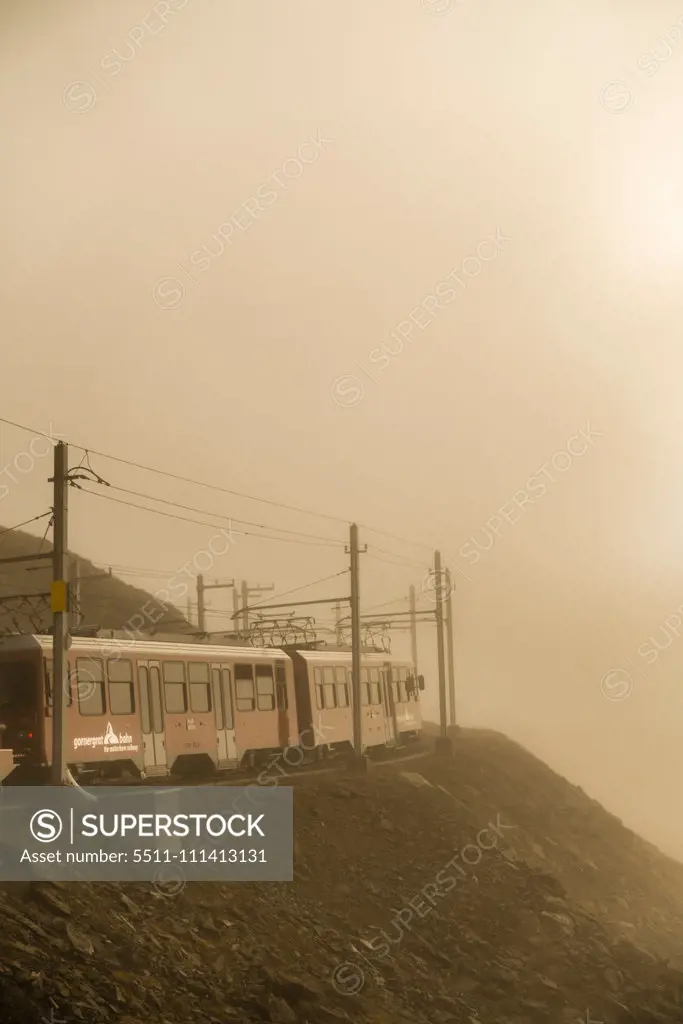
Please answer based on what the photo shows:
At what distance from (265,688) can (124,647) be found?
5.88 metres

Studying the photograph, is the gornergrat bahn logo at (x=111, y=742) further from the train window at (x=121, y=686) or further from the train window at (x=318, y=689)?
the train window at (x=318, y=689)

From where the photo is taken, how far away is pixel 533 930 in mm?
22500

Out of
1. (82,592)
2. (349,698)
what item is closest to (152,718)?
(349,698)

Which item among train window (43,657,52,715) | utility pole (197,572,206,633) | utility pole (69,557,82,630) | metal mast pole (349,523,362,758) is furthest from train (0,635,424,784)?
utility pole (197,572,206,633)

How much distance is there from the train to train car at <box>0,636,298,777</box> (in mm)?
23

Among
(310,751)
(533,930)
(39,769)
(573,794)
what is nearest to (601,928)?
(533,930)

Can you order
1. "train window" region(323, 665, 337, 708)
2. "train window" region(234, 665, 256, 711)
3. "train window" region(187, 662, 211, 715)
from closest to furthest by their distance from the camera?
"train window" region(187, 662, 211, 715), "train window" region(234, 665, 256, 711), "train window" region(323, 665, 337, 708)

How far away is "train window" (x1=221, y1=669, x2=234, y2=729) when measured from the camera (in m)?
25.9

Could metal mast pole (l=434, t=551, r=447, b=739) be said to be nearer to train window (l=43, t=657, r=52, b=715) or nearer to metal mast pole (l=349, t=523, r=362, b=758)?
metal mast pole (l=349, t=523, r=362, b=758)

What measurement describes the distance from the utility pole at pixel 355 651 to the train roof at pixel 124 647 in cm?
468

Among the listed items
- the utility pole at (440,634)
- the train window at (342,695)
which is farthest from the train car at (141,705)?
the utility pole at (440,634)

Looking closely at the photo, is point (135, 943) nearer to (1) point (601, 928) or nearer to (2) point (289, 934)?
(2) point (289, 934)

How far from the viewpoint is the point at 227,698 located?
2600cm

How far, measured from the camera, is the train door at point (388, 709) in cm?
3662
